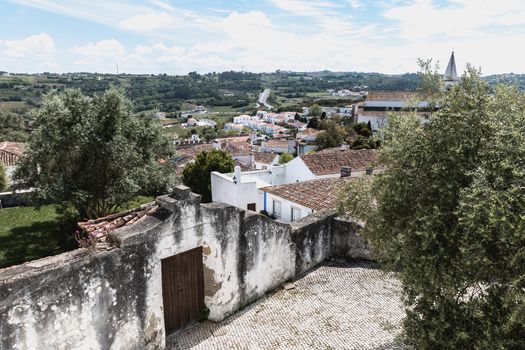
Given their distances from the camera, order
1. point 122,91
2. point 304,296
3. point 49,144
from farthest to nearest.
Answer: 1. point 122,91
2. point 49,144
3. point 304,296

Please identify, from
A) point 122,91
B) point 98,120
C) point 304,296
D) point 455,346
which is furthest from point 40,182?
point 455,346

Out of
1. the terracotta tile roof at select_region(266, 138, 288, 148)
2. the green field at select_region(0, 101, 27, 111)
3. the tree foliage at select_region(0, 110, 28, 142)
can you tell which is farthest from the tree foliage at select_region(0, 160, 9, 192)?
the green field at select_region(0, 101, 27, 111)

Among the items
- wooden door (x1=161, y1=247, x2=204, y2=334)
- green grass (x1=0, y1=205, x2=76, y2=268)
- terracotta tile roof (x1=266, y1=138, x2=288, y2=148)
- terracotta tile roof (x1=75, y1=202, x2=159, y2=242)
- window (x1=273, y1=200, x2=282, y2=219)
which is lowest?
terracotta tile roof (x1=266, y1=138, x2=288, y2=148)

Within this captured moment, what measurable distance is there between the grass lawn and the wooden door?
821 centimetres

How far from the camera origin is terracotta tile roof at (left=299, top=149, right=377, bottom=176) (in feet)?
112

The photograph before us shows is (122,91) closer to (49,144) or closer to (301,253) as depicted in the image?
(49,144)

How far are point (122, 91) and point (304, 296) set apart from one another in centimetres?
1200

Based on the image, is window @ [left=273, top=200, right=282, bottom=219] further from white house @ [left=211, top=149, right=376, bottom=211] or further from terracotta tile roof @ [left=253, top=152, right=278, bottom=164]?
terracotta tile roof @ [left=253, top=152, right=278, bottom=164]

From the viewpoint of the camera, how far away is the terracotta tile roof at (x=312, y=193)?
21.4 m

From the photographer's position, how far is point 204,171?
1437 inches

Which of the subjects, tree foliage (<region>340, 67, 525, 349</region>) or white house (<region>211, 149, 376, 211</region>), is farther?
white house (<region>211, 149, 376, 211</region>)

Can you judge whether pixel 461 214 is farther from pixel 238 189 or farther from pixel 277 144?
pixel 277 144

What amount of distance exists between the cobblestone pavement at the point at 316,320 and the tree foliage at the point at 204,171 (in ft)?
81.4

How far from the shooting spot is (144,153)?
1877cm
